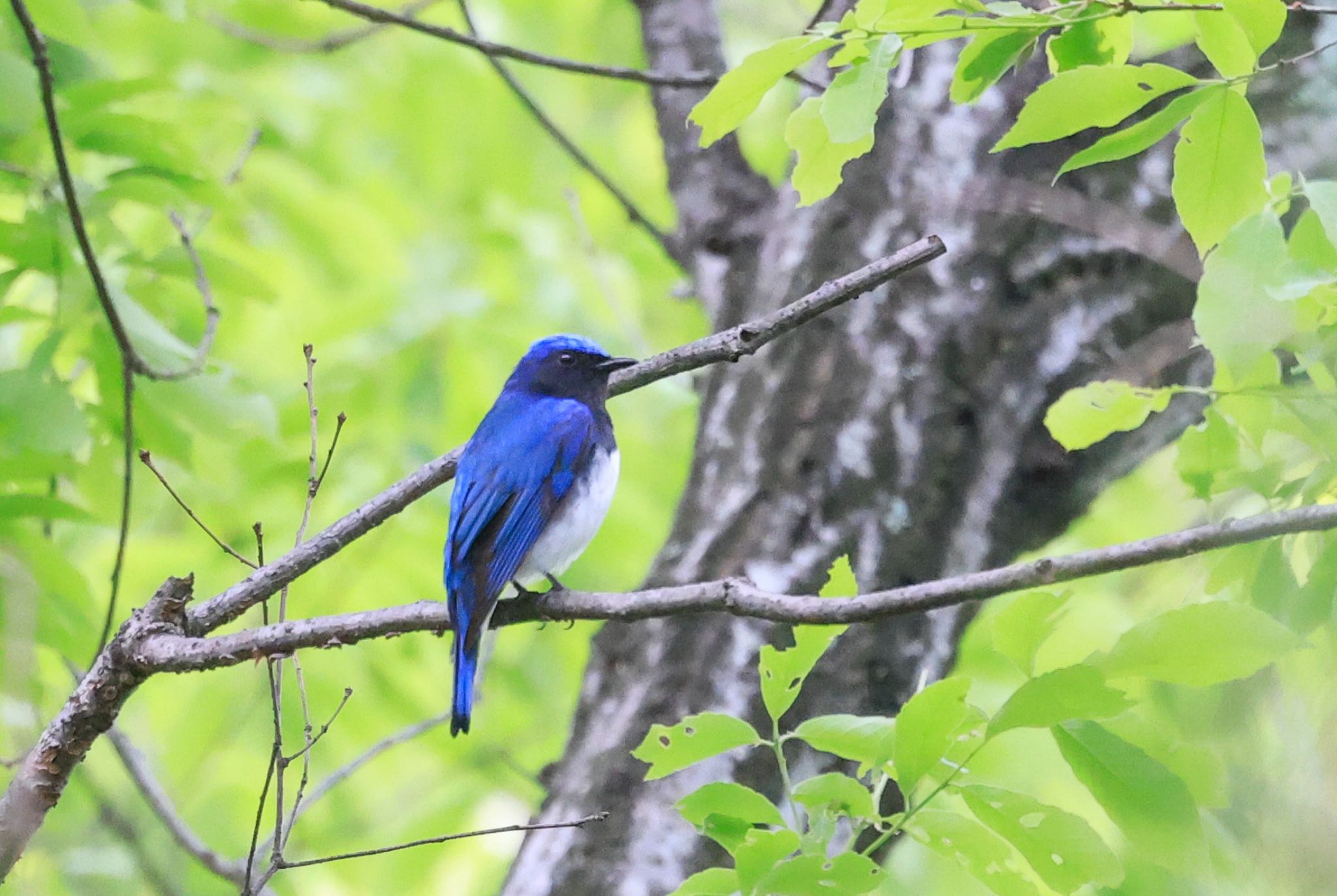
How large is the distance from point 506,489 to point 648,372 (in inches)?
59.2

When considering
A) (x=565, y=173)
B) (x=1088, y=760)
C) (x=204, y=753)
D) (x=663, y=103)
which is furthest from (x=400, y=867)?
(x=565, y=173)

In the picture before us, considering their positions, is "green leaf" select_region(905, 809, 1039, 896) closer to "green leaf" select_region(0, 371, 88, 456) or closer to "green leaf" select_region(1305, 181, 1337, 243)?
"green leaf" select_region(1305, 181, 1337, 243)

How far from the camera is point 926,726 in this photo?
81.3 inches

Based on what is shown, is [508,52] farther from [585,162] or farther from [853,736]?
[853,736]

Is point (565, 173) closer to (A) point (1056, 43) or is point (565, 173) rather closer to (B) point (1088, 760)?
(A) point (1056, 43)

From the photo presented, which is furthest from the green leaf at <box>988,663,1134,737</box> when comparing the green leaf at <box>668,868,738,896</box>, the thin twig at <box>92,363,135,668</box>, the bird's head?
the bird's head

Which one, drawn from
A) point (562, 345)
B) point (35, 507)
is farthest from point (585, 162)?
point (35, 507)

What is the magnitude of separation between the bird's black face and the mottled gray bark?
1.59 feet

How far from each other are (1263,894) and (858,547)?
2.16 m

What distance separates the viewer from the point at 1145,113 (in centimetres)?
469

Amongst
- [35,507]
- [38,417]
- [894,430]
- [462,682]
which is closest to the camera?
[35,507]

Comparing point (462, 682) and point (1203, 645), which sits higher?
point (462, 682)

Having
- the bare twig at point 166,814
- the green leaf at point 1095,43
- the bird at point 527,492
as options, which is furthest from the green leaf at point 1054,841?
the bare twig at point 166,814

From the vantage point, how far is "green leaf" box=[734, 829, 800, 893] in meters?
2.11
